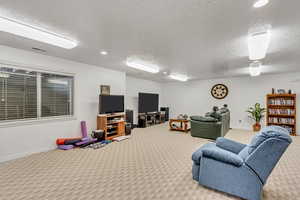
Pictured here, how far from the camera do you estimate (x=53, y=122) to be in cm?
365

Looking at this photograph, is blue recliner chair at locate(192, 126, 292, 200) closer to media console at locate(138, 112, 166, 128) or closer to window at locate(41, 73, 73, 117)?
window at locate(41, 73, 73, 117)

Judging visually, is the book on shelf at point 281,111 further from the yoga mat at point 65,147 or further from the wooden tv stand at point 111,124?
the yoga mat at point 65,147

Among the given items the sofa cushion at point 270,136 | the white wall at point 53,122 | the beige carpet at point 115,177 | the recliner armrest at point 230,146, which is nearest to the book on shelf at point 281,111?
the beige carpet at point 115,177

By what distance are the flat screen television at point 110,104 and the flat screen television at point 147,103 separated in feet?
5.03

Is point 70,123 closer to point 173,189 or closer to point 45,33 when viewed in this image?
point 45,33

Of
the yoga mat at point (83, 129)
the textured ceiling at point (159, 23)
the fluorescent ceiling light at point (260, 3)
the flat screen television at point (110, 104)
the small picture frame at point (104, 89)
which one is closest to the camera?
the fluorescent ceiling light at point (260, 3)

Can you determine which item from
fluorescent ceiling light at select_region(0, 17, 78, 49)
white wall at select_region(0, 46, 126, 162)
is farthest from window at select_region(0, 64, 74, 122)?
fluorescent ceiling light at select_region(0, 17, 78, 49)

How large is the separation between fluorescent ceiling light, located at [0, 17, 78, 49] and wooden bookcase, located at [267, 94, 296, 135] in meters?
6.82

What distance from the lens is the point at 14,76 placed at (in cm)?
312

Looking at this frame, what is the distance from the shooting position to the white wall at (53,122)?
9.83ft

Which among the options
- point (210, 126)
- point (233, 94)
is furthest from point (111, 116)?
point (233, 94)

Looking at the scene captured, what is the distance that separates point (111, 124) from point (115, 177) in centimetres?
252

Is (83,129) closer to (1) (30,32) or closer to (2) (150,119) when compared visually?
(1) (30,32)

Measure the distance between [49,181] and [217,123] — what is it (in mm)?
4341
